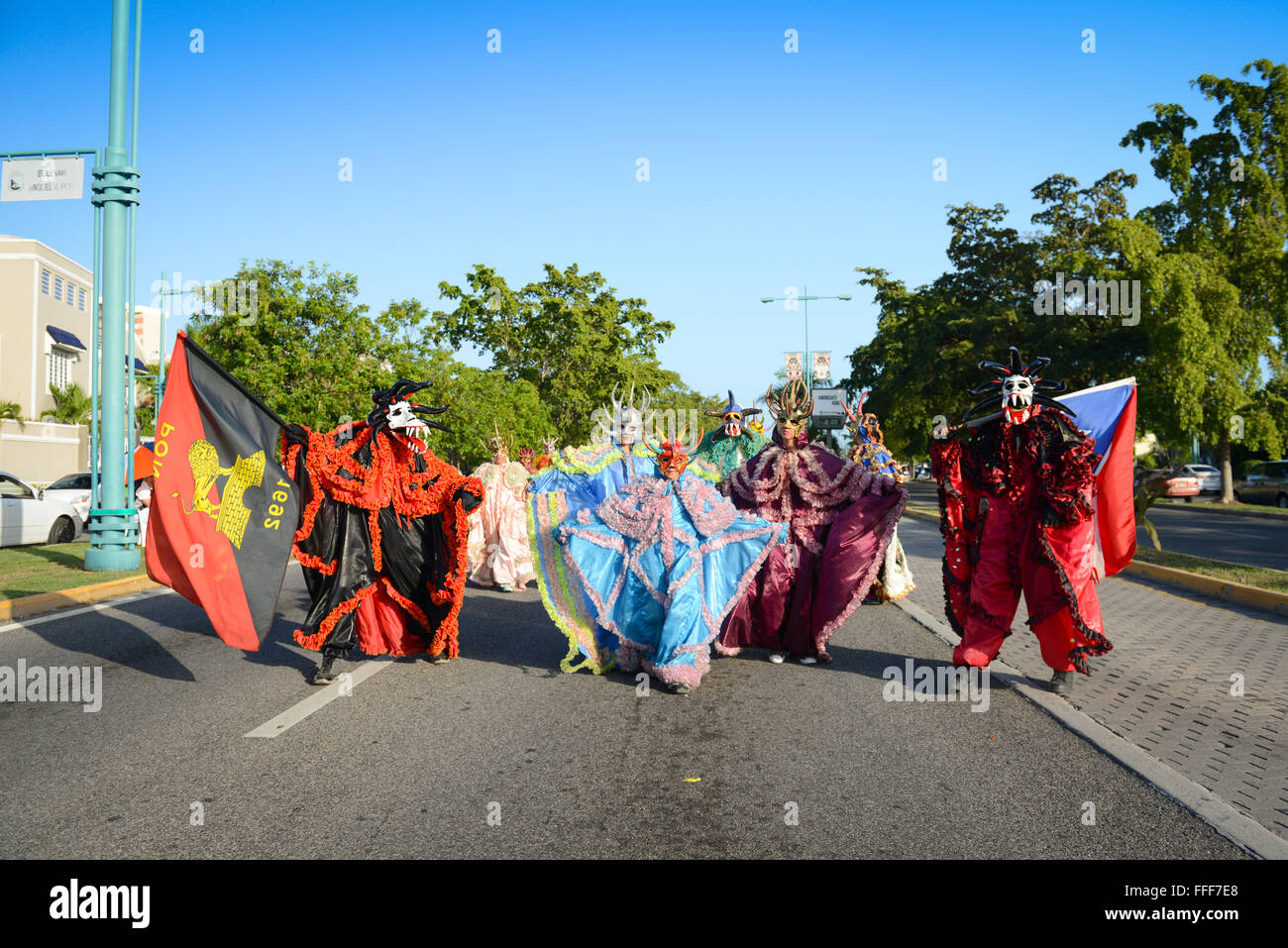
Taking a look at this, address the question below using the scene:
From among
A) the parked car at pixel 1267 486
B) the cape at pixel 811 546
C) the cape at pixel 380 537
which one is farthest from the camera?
the parked car at pixel 1267 486

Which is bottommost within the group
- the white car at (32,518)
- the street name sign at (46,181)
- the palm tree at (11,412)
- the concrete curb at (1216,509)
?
the concrete curb at (1216,509)

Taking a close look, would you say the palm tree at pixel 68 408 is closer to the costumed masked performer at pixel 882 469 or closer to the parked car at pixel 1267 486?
the costumed masked performer at pixel 882 469

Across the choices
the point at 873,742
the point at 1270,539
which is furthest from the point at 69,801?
the point at 1270,539

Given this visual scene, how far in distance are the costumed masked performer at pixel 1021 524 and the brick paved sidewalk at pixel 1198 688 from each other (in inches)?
21.0

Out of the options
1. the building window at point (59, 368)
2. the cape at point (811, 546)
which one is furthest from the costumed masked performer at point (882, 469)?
the building window at point (59, 368)

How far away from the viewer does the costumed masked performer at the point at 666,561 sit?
7.09m

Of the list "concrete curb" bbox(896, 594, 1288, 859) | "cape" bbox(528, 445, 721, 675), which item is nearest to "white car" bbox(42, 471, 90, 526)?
"cape" bbox(528, 445, 721, 675)

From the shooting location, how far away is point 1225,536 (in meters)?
22.1

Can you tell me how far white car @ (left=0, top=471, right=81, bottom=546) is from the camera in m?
17.2

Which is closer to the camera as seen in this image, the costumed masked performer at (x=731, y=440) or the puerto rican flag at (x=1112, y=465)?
the puerto rican flag at (x=1112, y=465)

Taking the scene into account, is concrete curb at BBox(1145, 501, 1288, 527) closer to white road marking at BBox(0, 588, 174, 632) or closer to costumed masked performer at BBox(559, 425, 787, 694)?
costumed masked performer at BBox(559, 425, 787, 694)

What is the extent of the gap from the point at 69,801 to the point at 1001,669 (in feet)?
21.1
